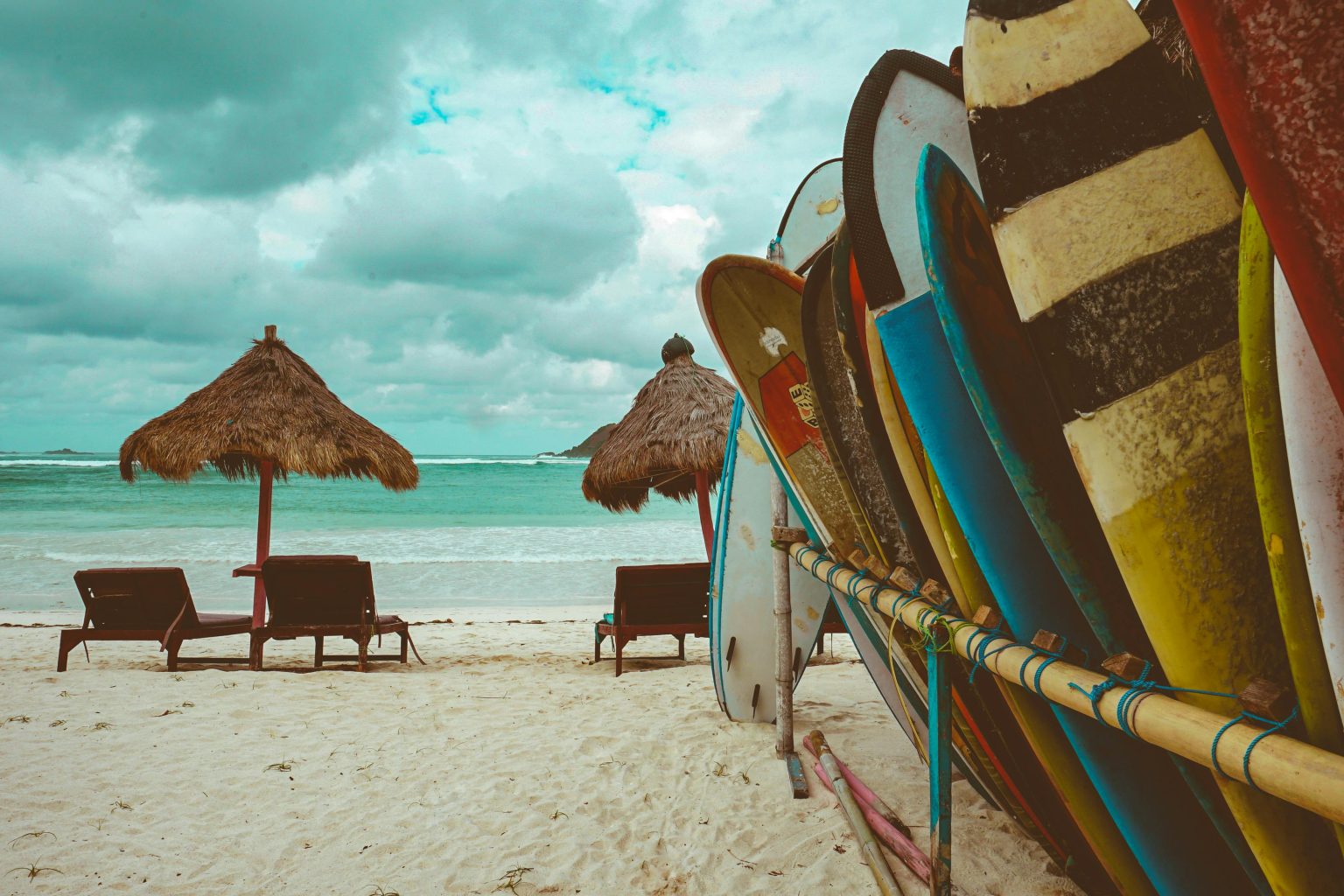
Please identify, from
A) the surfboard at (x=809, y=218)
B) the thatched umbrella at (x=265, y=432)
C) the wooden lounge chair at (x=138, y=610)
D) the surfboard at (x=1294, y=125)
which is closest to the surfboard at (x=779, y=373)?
the surfboard at (x=809, y=218)

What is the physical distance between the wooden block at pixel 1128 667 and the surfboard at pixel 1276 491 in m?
0.22

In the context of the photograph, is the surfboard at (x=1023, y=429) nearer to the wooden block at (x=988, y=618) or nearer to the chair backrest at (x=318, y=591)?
the wooden block at (x=988, y=618)

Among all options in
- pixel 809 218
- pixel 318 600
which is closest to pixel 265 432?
pixel 318 600

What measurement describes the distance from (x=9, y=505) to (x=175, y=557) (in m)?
13.6

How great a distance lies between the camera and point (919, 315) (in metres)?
1.55

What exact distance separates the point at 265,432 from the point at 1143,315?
7.05 meters

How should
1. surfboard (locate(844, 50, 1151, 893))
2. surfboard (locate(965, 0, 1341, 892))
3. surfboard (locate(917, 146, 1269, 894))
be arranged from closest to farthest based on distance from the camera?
1. surfboard (locate(965, 0, 1341, 892))
2. surfboard (locate(917, 146, 1269, 894))
3. surfboard (locate(844, 50, 1151, 893))

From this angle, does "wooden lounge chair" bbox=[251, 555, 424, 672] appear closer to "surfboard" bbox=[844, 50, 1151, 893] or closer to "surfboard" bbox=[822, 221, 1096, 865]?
"surfboard" bbox=[822, 221, 1096, 865]

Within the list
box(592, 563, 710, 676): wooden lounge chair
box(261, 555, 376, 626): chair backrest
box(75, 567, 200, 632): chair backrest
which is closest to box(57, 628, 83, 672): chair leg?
box(75, 567, 200, 632): chair backrest

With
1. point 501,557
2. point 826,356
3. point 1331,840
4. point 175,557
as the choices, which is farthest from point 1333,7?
point 175,557

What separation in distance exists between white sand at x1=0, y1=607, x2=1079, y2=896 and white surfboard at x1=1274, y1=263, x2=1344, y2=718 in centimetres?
173

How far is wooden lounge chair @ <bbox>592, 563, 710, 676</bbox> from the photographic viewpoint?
5.80 metres

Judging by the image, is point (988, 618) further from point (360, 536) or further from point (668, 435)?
point (360, 536)

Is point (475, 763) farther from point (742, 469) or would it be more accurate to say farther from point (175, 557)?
point (175, 557)
